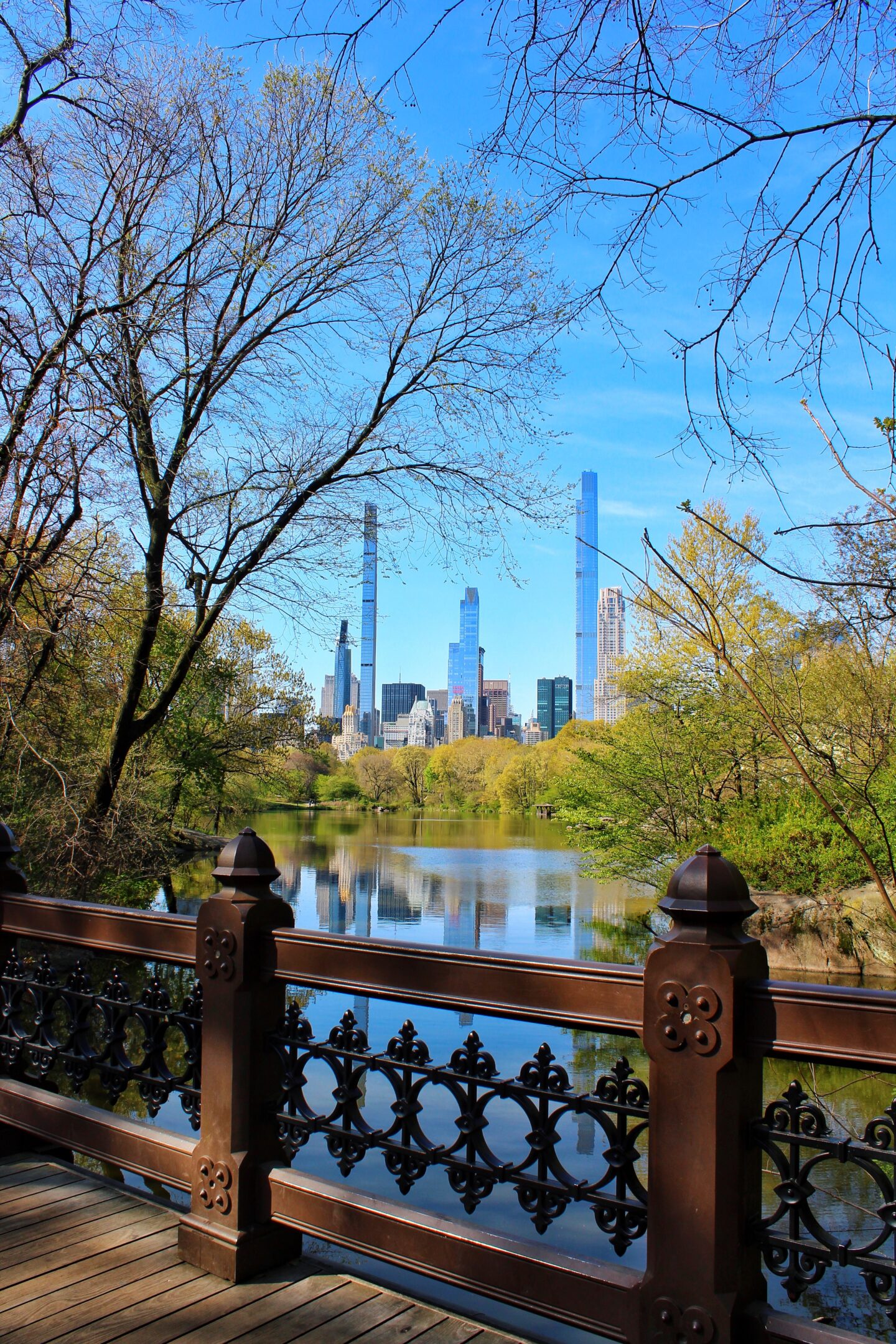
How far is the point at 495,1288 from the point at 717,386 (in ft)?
7.68

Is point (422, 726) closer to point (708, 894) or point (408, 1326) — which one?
point (408, 1326)

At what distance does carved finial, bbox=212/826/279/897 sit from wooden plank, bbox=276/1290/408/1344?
3.36 feet

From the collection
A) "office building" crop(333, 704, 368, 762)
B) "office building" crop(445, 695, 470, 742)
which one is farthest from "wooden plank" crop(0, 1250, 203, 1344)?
"office building" crop(445, 695, 470, 742)

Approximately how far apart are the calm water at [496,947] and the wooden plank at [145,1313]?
93cm

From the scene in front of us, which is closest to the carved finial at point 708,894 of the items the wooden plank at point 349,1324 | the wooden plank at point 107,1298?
the wooden plank at point 349,1324

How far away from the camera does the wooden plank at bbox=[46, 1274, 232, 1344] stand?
220cm

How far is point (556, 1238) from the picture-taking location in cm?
689

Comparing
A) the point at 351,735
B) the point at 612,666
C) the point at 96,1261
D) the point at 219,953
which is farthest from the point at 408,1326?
the point at 351,735

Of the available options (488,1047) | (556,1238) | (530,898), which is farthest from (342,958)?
(530,898)

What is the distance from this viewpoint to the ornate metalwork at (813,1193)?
5.41ft

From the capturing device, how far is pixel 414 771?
273 ft

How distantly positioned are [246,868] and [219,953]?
0.80 ft

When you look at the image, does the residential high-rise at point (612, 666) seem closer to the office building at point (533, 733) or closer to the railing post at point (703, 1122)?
the railing post at point (703, 1122)

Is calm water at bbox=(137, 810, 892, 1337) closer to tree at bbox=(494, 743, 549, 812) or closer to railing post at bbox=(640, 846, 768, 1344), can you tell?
railing post at bbox=(640, 846, 768, 1344)
